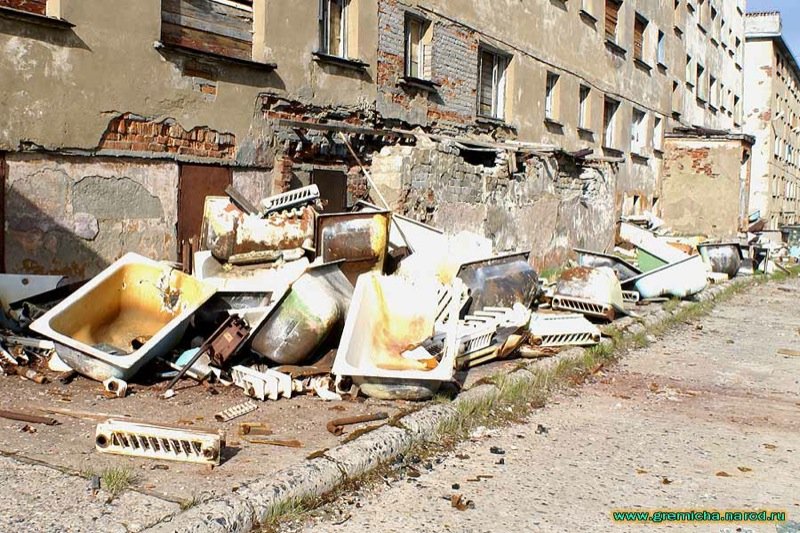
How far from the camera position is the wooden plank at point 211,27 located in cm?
824

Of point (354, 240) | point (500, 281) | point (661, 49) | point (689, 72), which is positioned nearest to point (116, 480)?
point (354, 240)

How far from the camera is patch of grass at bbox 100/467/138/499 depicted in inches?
133

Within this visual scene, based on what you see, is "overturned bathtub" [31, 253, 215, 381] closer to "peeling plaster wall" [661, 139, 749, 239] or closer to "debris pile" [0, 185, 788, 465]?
"debris pile" [0, 185, 788, 465]

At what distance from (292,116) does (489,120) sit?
5.44 meters

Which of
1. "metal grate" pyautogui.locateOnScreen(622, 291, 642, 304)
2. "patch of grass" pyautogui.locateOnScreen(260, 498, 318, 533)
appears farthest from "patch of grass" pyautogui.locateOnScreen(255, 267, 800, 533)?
"metal grate" pyautogui.locateOnScreen(622, 291, 642, 304)

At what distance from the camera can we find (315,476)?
3742mm

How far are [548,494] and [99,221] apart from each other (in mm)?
5273

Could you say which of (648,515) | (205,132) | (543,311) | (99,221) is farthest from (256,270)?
(648,515)

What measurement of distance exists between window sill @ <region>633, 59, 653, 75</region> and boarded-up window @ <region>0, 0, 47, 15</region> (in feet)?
57.6

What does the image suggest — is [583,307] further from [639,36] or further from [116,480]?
[639,36]

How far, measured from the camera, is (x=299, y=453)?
4070 mm

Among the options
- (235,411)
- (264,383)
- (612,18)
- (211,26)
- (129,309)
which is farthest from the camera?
(612,18)

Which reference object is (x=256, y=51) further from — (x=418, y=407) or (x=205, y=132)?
(x=418, y=407)

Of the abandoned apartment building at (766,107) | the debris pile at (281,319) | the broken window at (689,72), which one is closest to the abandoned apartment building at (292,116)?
the debris pile at (281,319)
